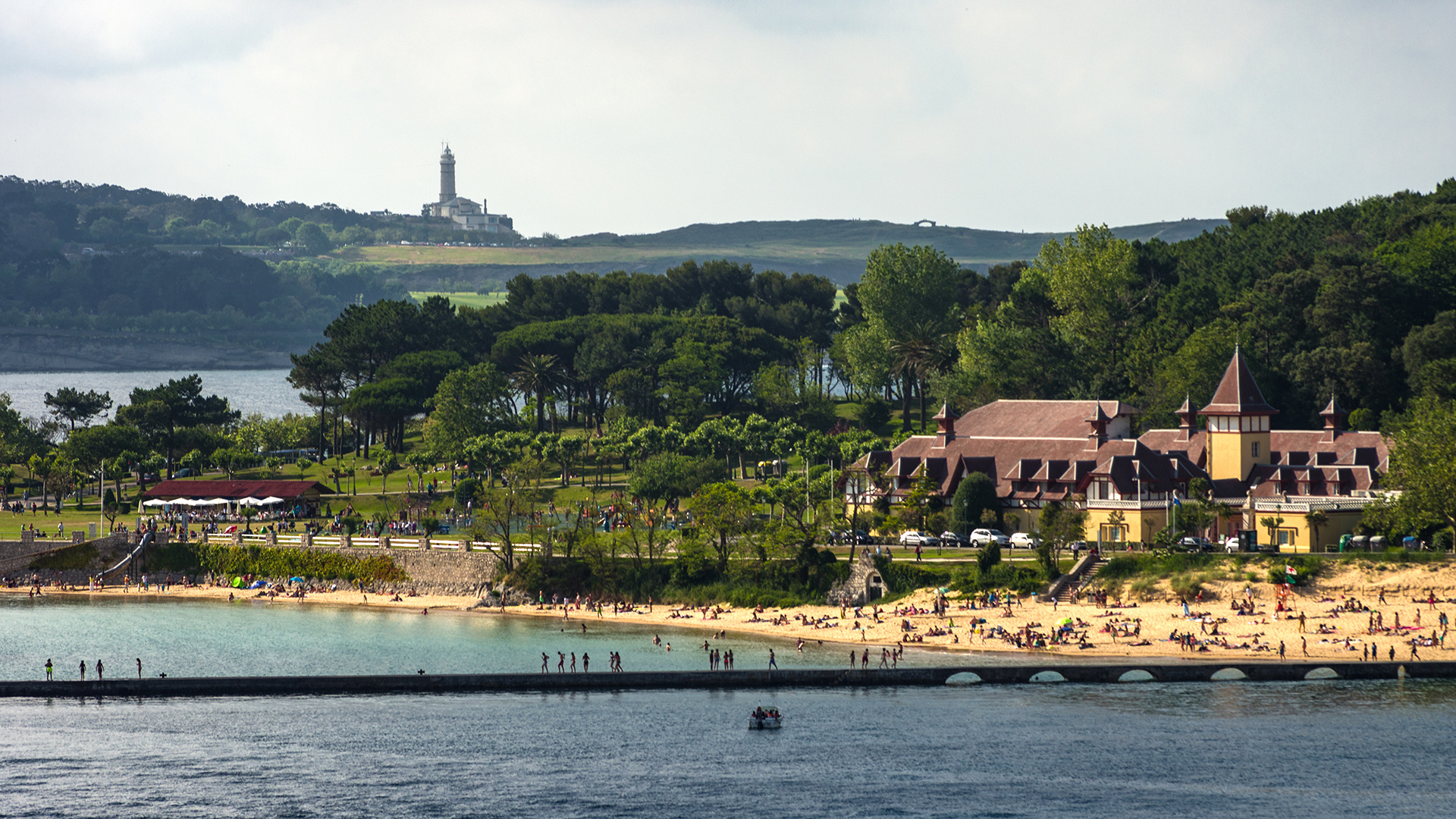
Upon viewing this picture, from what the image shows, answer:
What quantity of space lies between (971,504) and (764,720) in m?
37.3

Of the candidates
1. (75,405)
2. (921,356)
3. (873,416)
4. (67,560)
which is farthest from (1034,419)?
(75,405)

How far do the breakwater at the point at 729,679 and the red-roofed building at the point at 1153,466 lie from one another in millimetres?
19231

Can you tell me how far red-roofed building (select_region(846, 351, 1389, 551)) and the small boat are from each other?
35.6 metres

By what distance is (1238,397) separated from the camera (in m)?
106

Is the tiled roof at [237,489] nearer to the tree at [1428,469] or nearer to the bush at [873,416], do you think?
the bush at [873,416]

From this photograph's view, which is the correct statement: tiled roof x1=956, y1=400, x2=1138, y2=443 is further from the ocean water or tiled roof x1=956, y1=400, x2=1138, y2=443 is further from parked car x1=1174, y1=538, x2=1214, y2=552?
the ocean water

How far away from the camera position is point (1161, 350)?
136 m

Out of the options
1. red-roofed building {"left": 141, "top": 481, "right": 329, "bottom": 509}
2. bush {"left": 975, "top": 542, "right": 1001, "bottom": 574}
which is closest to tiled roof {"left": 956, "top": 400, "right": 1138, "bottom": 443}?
bush {"left": 975, "top": 542, "right": 1001, "bottom": 574}

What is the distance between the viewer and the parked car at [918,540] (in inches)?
4031

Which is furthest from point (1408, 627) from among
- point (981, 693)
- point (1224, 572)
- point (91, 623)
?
point (91, 623)

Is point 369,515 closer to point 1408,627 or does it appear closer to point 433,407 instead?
point 433,407

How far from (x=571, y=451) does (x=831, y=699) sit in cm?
6949

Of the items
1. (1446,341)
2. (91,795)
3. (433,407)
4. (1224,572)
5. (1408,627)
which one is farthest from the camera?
(433,407)

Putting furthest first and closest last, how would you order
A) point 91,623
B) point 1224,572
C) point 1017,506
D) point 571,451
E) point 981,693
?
1. point 571,451
2. point 1017,506
3. point 91,623
4. point 1224,572
5. point 981,693
